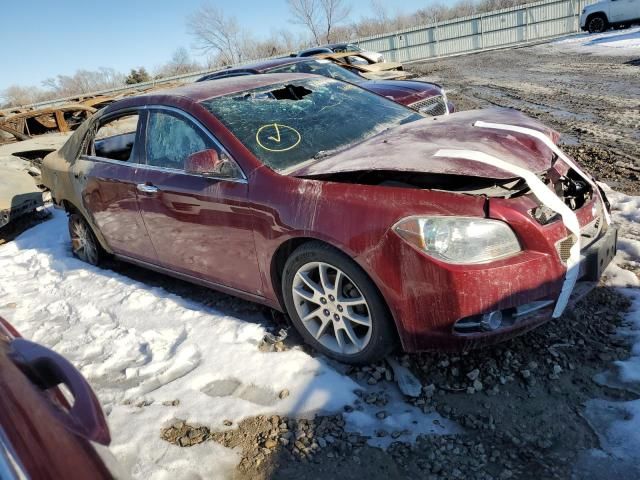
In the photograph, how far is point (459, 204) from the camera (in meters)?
2.37

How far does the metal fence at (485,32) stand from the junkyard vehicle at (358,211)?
29652 mm

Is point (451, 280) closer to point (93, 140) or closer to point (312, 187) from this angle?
point (312, 187)

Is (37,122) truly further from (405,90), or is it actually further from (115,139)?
(405,90)

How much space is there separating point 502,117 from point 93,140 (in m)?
3.39

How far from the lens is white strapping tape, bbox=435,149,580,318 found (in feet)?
8.07

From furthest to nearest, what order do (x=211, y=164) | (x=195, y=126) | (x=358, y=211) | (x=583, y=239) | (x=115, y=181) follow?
(x=115, y=181)
(x=195, y=126)
(x=211, y=164)
(x=583, y=239)
(x=358, y=211)

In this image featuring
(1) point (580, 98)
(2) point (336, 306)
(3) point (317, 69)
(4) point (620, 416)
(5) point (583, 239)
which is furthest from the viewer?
(1) point (580, 98)

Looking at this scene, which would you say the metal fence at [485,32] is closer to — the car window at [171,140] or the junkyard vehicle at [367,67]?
the junkyard vehicle at [367,67]

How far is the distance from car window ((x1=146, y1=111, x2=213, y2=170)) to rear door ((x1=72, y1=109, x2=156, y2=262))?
185mm

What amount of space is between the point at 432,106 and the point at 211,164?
4761mm

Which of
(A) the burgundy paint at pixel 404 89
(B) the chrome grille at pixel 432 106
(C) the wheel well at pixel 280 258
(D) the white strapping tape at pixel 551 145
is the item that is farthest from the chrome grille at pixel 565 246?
(B) the chrome grille at pixel 432 106

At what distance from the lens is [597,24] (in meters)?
22.9

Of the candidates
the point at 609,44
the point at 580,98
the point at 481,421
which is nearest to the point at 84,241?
the point at 481,421

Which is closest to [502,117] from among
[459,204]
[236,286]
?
[459,204]
